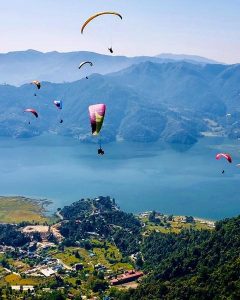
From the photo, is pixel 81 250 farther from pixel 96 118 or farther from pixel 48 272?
pixel 96 118

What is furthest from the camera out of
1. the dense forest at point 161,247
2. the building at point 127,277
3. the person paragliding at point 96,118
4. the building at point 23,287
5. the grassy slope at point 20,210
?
the grassy slope at point 20,210

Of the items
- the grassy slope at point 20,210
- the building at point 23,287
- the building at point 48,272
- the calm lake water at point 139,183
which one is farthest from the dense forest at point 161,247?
the calm lake water at point 139,183

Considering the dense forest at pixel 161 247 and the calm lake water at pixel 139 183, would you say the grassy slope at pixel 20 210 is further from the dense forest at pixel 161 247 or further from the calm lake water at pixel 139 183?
Answer: the dense forest at pixel 161 247

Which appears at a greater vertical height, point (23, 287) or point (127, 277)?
point (127, 277)

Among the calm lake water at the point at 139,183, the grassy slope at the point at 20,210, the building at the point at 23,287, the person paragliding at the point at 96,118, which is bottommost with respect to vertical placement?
the building at the point at 23,287

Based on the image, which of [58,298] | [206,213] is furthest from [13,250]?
[206,213]

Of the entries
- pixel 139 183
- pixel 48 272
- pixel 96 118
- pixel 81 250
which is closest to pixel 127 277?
pixel 48 272
